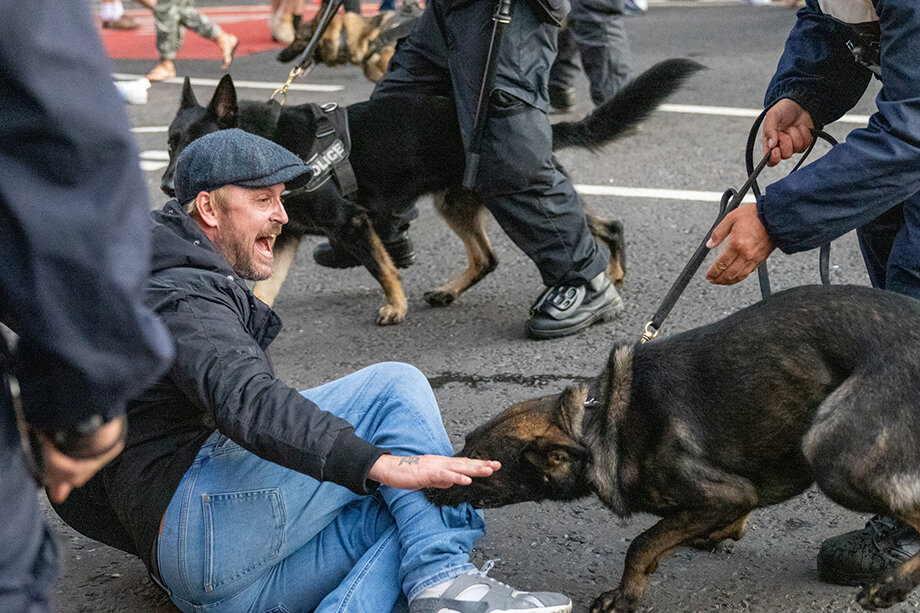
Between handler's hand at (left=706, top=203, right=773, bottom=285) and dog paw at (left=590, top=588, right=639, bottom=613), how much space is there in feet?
2.86

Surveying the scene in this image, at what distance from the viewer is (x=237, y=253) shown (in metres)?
2.46

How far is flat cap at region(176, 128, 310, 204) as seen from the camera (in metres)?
2.38

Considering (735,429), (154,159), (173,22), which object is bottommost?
(173,22)

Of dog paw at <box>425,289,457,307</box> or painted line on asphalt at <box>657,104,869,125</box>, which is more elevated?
dog paw at <box>425,289,457,307</box>

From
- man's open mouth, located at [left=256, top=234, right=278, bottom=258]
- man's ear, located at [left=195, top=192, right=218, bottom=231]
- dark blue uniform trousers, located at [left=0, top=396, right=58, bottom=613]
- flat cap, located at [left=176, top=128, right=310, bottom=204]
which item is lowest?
man's open mouth, located at [left=256, top=234, right=278, bottom=258]

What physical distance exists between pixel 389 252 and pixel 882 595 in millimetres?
3040

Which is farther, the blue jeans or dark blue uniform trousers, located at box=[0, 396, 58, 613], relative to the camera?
the blue jeans

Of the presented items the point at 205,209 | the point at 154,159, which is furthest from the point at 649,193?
the point at 205,209

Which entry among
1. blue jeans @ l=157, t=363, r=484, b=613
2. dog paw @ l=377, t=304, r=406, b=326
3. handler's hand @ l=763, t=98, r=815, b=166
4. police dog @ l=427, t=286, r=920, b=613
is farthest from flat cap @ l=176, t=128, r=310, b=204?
dog paw @ l=377, t=304, r=406, b=326

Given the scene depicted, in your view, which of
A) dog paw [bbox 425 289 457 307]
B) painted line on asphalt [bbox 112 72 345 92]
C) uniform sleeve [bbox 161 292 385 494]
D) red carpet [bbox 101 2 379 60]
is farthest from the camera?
red carpet [bbox 101 2 379 60]

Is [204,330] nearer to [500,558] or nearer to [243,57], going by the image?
[500,558]

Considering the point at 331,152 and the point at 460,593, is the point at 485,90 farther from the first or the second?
the point at 460,593

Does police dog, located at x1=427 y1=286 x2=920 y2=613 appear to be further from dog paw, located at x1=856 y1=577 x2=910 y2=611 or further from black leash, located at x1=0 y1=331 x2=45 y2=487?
black leash, located at x1=0 y1=331 x2=45 y2=487

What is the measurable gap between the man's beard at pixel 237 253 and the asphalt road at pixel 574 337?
3.00 feet
